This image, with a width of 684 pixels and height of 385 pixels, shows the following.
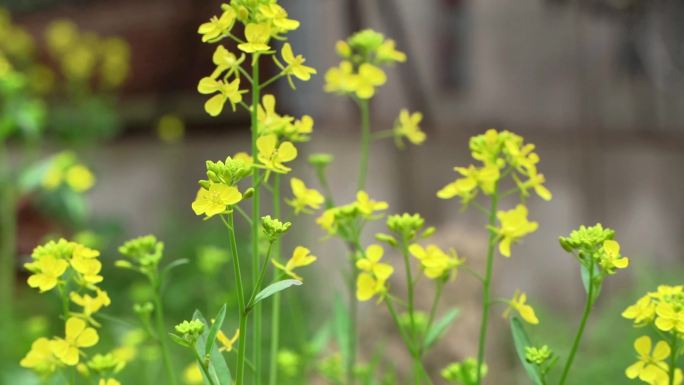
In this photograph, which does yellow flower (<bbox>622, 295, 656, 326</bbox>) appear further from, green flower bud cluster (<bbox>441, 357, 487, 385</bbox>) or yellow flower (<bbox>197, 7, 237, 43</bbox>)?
yellow flower (<bbox>197, 7, 237, 43</bbox>)

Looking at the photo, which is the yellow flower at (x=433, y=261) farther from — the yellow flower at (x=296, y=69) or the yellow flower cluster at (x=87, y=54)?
the yellow flower cluster at (x=87, y=54)

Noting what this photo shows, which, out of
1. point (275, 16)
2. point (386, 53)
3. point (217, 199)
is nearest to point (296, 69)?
point (275, 16)

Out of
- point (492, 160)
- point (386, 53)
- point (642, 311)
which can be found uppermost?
point (386, 53)

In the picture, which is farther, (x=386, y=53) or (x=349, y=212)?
(x=386, y=53)

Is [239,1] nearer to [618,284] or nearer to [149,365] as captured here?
[149,365]

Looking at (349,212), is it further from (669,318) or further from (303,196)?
(669,318)

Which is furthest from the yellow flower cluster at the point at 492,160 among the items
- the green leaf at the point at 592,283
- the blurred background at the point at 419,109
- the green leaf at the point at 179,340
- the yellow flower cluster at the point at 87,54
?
the yellow flower cluster at the point at 87,54
